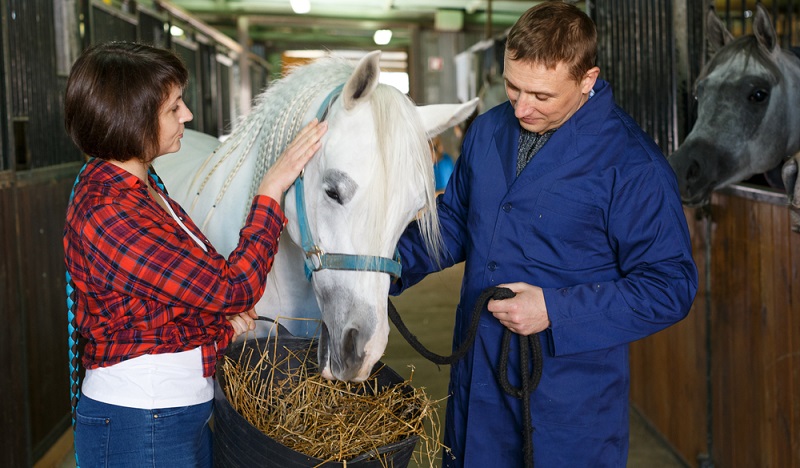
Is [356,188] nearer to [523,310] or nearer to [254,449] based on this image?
[523,310]

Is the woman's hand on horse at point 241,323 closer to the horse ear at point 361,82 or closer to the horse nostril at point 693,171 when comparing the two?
the horse ear at point 361,82

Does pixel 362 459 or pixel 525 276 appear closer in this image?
pixel 362 459

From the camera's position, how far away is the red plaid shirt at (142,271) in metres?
1.11

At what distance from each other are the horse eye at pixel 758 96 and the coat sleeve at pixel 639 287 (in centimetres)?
109

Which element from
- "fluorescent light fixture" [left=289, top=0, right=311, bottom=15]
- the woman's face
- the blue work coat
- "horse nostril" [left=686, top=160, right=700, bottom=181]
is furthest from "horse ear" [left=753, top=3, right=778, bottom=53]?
"fluorescent light fixture" [left=289, top=0, right=311, bottom=15]

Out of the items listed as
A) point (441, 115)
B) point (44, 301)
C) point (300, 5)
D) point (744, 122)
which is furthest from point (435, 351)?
point (300, 5)

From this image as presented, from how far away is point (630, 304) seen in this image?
4.27 feet

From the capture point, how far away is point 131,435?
1.19m

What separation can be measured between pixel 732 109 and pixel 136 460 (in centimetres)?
195

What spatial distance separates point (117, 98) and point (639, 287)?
959mm

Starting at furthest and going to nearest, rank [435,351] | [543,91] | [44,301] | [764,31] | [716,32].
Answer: [435,351]
[44,301]
[716,32]
[764,31]
[543,91]

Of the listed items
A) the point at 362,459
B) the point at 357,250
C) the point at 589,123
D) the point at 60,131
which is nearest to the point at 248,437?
the point at 362,459

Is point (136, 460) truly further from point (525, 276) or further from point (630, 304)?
point (630, 304)

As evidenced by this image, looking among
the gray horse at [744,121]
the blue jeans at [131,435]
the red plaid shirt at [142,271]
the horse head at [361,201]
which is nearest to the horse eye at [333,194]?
the horse head at [361,201]
